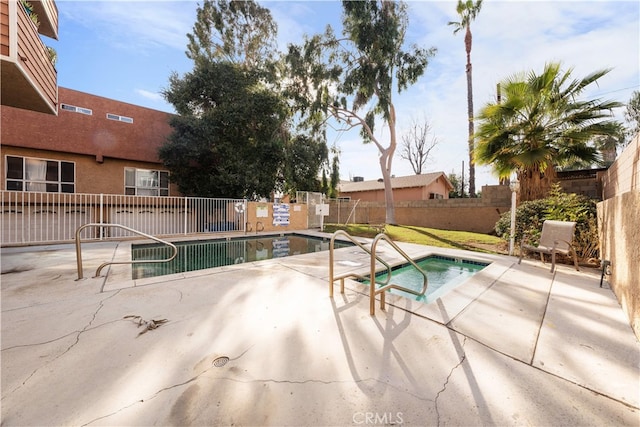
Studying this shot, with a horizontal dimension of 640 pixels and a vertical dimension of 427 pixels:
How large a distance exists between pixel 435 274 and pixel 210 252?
684 centimetres

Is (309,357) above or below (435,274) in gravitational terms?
above

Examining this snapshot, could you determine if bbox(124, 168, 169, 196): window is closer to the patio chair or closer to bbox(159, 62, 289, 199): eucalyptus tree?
bbox(159, 62, 289, 199): eucalyptus tree

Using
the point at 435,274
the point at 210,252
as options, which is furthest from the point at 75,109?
the point at 435,274

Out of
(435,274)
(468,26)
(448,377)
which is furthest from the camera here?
(468,26)

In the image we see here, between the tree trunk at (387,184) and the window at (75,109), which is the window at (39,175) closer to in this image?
the window at (75,109)

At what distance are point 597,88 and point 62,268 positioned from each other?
44.0 feet

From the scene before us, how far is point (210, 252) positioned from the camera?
826cm

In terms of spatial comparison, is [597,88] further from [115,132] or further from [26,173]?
[26,173]

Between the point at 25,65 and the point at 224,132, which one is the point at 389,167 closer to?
the point at 224,132

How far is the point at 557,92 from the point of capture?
22.2 feet

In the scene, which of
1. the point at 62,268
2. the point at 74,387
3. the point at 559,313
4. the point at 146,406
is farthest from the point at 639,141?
the point at 62,268

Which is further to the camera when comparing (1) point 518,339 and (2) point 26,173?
(2) point 26,173

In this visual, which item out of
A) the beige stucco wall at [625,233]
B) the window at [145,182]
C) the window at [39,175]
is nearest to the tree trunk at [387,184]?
the beige stucco wall at [625,233]

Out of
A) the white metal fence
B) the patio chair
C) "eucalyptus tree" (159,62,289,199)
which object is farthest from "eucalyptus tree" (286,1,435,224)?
the patio chair
